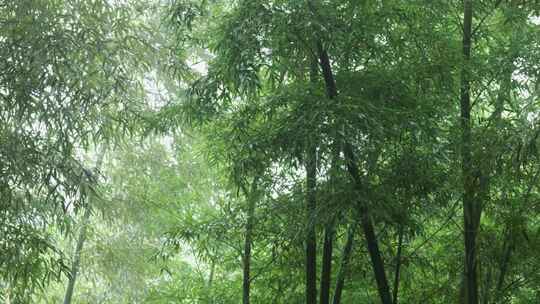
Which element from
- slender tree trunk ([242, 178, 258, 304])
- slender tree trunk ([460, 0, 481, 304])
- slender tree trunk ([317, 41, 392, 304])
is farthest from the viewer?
slender tree trunk ([242, 178, 258, 304])

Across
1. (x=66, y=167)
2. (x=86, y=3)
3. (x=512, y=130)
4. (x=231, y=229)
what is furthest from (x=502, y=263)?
(x=86, y=3)

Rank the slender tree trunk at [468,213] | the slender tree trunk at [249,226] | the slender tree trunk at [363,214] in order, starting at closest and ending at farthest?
1. the slender tree trunk at [363,214]
2. the slender tree trunk at [468,213]
3. the slender tree trunk at [249,226]

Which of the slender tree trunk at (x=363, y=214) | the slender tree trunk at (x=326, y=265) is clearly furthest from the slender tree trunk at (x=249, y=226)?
the slender tree trunk at (x=363, y=214)

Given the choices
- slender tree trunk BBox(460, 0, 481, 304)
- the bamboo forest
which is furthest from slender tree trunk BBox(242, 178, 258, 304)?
slender tree trunk BBox(460, 0, 481, 304)

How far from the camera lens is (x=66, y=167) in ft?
13.0

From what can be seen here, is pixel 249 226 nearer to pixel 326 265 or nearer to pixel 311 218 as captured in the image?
pixel 326 265

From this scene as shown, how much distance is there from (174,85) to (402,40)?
3047 mm

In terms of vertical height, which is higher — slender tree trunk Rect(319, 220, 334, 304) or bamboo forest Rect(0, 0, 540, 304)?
bamboo forest Rect(0, 0, 540, 304)

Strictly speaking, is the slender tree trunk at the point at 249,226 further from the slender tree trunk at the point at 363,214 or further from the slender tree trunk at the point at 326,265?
the slender tree trunk at the point at 363,214

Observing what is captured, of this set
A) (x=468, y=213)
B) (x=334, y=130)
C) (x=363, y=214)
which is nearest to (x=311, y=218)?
(x=363, y=214)

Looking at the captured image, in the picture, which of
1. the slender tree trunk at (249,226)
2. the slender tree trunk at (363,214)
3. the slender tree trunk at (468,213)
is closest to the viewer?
the slender tree trunk at (363,214)

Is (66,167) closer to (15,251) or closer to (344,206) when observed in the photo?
(15,251)

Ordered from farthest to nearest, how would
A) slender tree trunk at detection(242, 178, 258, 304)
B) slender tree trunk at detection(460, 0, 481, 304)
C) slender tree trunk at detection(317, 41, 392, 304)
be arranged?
slender tree trunk at detection(242, 178, 258, 304), slender tree trunk at detection(460, 0, 481, 304), slender tree trunk at detection(317, 41, 392, 304)

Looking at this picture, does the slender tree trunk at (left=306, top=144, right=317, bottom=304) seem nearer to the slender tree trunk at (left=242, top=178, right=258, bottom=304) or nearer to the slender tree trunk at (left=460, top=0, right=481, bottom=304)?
the slender tree trunk at (left=242, top=178, right=258, bottom=304)
